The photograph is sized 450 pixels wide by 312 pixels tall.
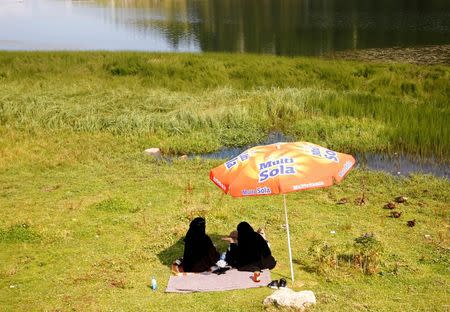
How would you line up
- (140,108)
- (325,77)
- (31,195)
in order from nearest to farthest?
1. (31,195)
2. (140,108)
3. (325,77)

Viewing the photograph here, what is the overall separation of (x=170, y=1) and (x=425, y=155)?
345 feet

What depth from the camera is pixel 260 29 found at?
187 ft

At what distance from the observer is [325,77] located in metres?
27.7

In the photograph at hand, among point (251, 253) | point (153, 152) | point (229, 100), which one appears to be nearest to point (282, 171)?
point (251, 253)

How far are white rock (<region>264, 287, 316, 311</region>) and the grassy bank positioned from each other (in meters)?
10.5

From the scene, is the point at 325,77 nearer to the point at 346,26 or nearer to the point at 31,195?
the point at 31,195

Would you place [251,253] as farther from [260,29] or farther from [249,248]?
[260,29]

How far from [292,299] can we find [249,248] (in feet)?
5.93

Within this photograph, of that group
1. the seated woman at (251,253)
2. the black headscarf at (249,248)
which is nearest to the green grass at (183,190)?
the seated woman at (251,253)

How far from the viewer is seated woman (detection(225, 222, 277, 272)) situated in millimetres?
9828

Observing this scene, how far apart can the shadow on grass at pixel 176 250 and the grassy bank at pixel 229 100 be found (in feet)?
24.9

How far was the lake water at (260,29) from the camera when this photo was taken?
151 ft

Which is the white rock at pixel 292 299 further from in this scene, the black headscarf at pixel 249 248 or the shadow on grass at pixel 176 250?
the shadow on grass at pixel 176 250

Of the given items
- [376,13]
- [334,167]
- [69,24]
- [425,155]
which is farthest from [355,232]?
[69,24]
